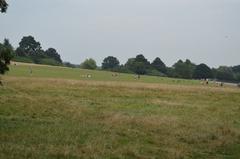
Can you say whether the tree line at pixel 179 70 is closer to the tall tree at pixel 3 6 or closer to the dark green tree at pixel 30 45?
the dark green tree at pixel 30 45

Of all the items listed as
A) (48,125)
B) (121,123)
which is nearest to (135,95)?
(121,123)

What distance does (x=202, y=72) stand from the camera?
18025cm

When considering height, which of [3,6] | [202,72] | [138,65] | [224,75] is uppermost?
[3,6]

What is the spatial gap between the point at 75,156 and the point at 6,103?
17021 mm

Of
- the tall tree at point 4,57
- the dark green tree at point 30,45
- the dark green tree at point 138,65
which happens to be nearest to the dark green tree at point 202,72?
the dark green tree at point 138,65

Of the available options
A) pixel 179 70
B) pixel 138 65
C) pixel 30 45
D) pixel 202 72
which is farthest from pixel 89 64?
pixel 202 72

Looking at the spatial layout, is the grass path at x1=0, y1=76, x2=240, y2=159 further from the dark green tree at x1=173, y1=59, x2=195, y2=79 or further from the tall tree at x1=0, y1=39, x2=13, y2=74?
the dark green tree at x1=173, y1=59, x2=195, y2=79

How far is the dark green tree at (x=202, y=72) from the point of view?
180250 millimetres

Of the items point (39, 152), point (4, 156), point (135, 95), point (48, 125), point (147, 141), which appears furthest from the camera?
point (135, 95)

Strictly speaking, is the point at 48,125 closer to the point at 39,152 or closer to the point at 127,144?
the point at 127,144

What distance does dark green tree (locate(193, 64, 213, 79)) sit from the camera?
180250 mm

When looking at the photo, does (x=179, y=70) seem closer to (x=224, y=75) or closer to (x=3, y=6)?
(x=224, y=75)

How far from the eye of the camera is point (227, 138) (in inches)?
811

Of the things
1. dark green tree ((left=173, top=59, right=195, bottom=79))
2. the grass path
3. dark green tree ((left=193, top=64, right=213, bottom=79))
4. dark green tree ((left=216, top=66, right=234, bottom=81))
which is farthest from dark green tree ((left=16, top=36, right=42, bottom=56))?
the grass path
